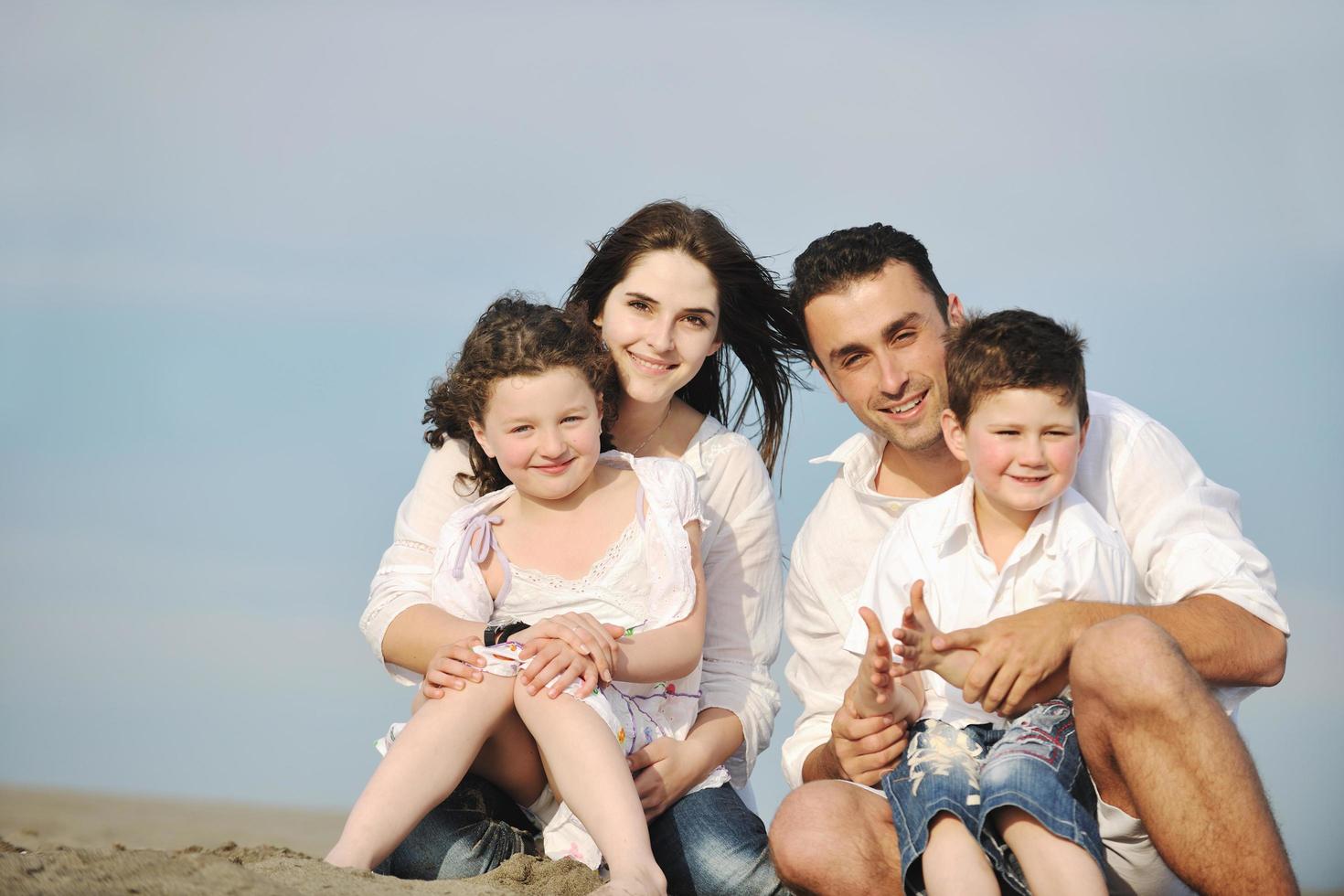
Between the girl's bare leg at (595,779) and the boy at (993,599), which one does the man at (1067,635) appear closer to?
the boy at (993,599)

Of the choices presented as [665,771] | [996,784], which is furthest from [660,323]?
[996,784]

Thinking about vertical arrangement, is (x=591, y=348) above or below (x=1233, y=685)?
above

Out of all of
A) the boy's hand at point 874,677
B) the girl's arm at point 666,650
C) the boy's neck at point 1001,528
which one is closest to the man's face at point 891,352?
the boy's neck at point 1001,528

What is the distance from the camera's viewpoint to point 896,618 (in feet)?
11.8

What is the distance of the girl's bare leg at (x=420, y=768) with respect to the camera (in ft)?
A: 11.2

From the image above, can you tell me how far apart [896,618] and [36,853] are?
2.12 metres

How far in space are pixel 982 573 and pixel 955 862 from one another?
0.76m

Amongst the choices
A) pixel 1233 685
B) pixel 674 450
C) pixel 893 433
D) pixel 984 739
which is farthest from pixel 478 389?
pixel 1233 685

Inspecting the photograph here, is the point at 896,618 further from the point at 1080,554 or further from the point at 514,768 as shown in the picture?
the point at 514,768

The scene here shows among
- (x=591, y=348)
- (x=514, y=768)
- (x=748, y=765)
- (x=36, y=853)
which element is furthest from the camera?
(x=748, y=765)

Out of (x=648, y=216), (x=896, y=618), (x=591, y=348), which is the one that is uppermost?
(x=648, y=216)

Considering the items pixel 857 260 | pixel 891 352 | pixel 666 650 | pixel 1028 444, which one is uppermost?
pixel 857 260

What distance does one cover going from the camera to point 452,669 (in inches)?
143

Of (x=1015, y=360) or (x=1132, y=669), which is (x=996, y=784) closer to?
(x=1132, y=669)
